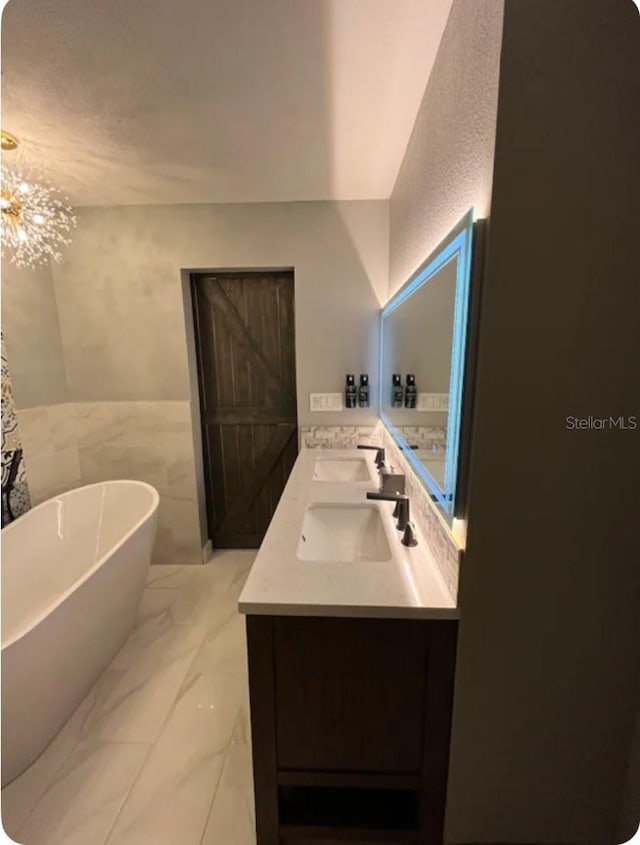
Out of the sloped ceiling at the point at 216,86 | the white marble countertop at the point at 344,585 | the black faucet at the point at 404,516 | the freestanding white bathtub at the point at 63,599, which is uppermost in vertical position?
the sloped ceiling at the point at 216,86

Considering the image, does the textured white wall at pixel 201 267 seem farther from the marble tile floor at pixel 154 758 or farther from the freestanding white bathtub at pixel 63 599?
the marble tile floor at pixel 154 758

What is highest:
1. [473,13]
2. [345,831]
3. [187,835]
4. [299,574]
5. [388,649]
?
[473,13]

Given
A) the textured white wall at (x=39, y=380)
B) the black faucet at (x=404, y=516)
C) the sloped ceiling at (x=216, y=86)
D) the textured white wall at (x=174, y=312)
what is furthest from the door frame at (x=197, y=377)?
the black faucet at (x=404, y=516)

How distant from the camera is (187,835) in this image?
1097 millimetres

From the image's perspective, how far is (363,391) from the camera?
2256mm

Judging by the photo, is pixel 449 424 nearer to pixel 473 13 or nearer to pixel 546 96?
pixel 546 96

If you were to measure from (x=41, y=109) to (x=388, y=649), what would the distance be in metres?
2.23

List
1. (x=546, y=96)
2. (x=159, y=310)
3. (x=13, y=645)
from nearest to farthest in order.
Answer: (x=546, y=96) → (x=13, y=645) → (x=159, y=310)

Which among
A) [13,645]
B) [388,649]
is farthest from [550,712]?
[13,645]

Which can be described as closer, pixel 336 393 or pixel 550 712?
pixel 550 712

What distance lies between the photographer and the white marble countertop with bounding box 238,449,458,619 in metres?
0.88

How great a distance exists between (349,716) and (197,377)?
2.18 metres

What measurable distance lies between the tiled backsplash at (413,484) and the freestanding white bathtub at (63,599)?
1.10 m

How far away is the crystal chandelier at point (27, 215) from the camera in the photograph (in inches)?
57.6
